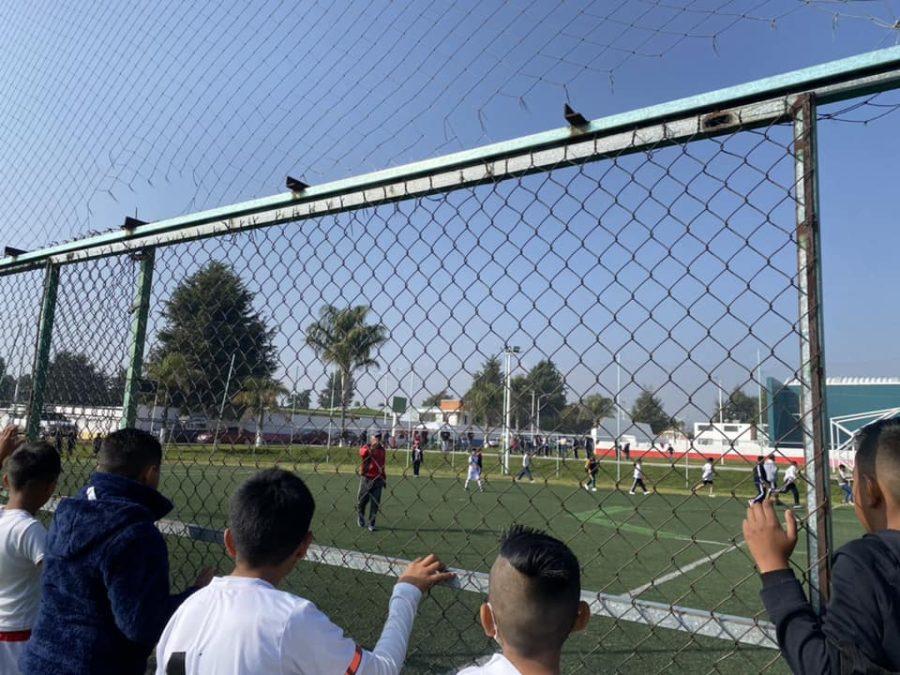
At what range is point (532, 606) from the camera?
147 cm

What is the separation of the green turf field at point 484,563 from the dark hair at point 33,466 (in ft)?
2.08

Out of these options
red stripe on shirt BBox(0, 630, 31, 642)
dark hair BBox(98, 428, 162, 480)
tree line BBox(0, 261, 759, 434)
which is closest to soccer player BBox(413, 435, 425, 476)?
tree line BBox(0, 261, 759, 434)

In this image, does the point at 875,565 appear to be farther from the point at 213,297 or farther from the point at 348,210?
the point at 213,297

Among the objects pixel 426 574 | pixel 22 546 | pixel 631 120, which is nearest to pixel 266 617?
pixel 426 574

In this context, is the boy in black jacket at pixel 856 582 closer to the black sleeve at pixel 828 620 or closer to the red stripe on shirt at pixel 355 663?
the black sleeve at pixel 828 620

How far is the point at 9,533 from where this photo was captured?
2.90 metres

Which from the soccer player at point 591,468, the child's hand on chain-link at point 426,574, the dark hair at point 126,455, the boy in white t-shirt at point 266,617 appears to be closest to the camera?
the boy in white t-shirt at point 266,617

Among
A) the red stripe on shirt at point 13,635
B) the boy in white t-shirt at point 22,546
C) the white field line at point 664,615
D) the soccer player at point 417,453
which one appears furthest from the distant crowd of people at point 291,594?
the soccer player at point 417,453

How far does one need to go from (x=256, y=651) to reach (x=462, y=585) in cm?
76

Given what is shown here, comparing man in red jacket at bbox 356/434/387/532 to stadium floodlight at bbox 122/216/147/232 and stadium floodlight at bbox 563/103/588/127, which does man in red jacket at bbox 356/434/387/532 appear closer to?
stadium floodlight at bbox 122/216/147/232

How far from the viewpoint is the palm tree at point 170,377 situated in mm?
3455

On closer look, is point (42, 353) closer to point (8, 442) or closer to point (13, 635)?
point (8, 442)

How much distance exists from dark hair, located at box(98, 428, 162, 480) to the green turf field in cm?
67

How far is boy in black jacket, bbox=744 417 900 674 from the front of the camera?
1.28 m
